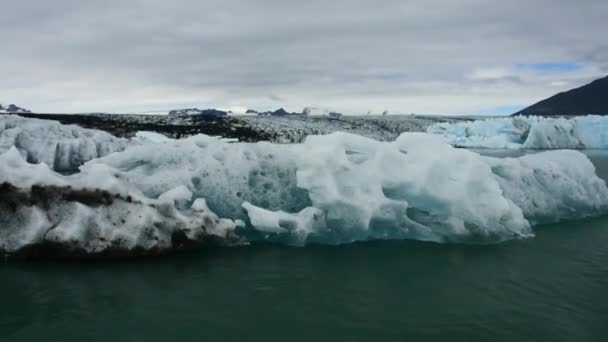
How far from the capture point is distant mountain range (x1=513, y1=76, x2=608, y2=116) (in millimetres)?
136625

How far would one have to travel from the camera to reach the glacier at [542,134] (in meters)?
43.9

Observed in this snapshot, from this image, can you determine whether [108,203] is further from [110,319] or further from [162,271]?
[110,319]

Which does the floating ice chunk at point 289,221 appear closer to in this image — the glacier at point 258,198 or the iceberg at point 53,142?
the glacier at point 258,198

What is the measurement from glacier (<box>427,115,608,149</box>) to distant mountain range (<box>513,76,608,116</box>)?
9907cm

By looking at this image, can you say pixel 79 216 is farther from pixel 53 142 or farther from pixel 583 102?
pixel 583 102

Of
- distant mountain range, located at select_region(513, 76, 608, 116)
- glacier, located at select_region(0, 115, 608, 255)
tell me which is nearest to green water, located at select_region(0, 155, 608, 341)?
glacier, located at select_region(0, 115, 608, 255)

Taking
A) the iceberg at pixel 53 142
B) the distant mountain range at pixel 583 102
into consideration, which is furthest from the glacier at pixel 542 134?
the distant mountain range at pixel 583 102

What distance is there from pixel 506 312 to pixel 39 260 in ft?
20.7

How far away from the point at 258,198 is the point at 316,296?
3.31 meters

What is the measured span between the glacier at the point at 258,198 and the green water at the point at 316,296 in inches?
17.7

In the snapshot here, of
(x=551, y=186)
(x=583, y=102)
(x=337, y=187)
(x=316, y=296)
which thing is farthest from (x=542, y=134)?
(x=583, y=102)

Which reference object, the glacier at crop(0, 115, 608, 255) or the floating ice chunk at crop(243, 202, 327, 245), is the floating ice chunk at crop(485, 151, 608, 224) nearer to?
the glacier at crop(0, 115, 608, 255)

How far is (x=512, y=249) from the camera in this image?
28.0ft

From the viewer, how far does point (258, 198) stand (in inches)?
363
